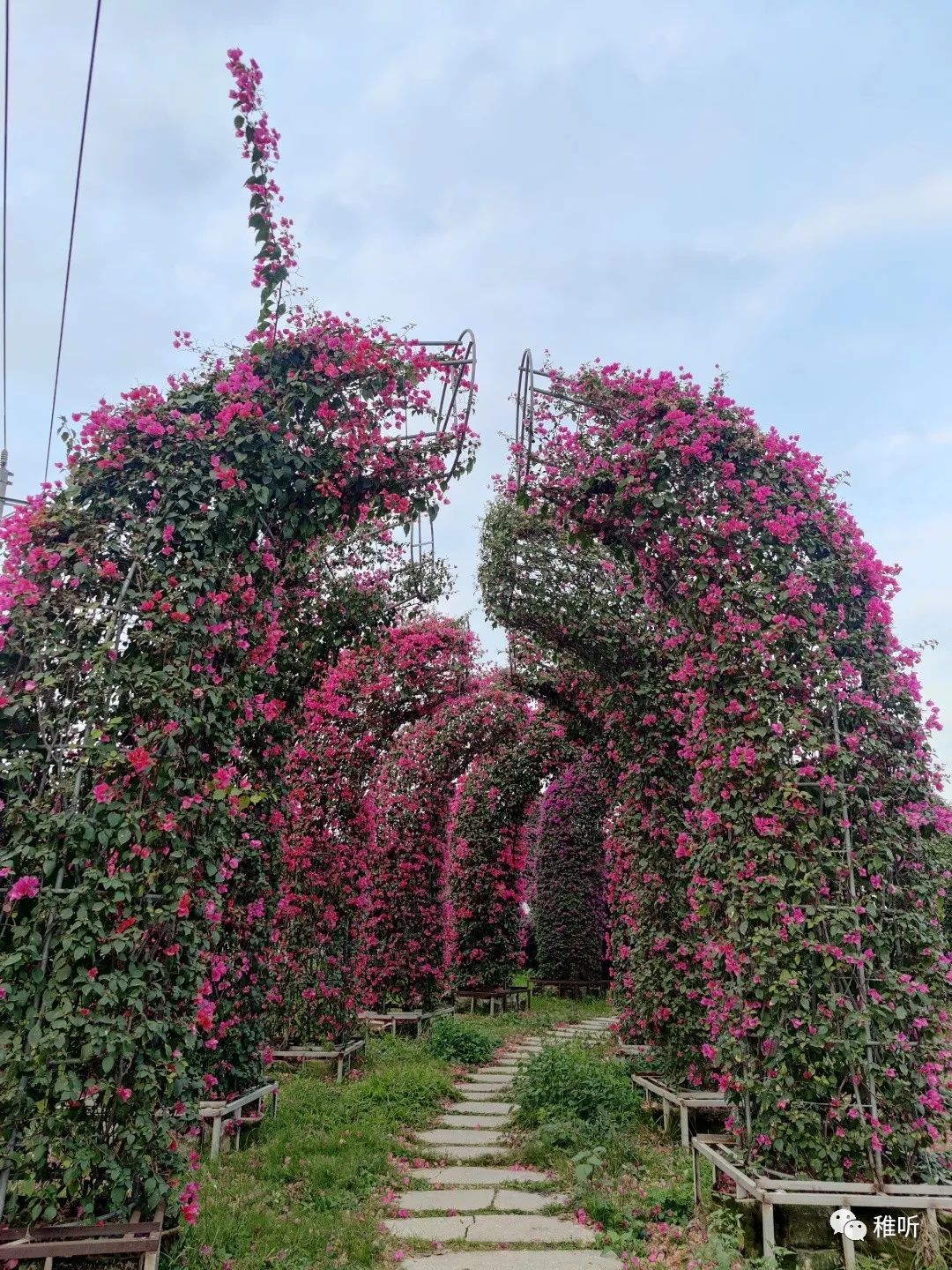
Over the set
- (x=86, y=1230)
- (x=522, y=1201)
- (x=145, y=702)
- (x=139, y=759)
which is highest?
(x=145, y=702)

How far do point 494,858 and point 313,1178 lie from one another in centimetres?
785

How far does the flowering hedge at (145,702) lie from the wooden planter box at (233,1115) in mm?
1571

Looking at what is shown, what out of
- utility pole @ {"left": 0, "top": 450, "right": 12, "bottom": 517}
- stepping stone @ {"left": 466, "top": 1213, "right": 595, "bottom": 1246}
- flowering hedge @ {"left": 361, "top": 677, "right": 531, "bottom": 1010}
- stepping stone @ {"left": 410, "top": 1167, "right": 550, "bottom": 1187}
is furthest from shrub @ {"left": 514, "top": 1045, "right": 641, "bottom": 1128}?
utility pole @ {"left": 0, "top": 450, "right": 12, "bottom": 517}

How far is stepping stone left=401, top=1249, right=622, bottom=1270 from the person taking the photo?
3.27 m

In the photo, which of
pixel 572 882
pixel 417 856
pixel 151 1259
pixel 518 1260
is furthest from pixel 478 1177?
pixel 572 882

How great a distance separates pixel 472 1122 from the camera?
18.9 feet

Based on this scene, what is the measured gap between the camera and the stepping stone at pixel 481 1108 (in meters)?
6.06

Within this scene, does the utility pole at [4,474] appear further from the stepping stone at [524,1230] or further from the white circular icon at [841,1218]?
the white circular icon at [841,1218]

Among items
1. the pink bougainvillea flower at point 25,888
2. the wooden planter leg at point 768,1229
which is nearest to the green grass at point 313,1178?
the pink bougainvillea flower at point 25,888

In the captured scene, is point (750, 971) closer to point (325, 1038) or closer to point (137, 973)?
point (137, 973)

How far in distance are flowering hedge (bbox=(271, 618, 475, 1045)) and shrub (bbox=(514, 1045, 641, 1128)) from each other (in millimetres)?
2070

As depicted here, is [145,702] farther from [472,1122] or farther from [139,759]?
[472,1122]

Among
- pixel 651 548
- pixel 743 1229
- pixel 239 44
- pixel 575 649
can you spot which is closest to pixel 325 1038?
pixel 575 649

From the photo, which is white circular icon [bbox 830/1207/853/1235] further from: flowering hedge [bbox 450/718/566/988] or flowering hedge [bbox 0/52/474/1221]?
flowering hedge [bbox 450/718/566/988]
